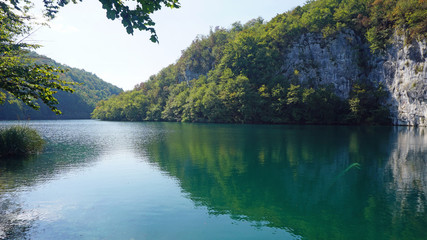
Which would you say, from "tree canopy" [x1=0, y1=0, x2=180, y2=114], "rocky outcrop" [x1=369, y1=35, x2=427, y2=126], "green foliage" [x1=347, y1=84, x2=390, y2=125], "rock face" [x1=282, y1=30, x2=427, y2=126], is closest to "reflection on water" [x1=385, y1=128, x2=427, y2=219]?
"tree canopy" [x1=0, y1=0, x2=180, y2=114]

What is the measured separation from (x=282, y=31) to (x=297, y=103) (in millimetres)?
29963

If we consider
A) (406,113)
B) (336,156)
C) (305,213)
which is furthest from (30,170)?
(406,113)

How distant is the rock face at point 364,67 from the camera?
193 ft

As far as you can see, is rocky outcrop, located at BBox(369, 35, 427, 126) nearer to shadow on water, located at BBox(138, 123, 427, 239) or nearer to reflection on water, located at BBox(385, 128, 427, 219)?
shadow on water, located at BBox(138, 123, 427, 239)

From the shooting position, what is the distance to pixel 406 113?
61.2 m

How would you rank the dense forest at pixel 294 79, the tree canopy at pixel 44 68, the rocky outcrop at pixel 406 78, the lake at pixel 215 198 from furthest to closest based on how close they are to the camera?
the dense forest at pixel 294 79 → the rocky outcrop at pixel 406 78 → the lake at pixel 215 198 → the tree canopy at pixel 44 68

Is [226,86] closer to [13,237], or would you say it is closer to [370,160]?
[370,160]

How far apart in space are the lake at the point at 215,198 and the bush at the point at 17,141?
1119mm

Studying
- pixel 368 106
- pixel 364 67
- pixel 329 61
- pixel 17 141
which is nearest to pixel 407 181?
pixel 17 141

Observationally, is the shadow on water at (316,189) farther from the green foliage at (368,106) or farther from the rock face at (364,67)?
the green foliage at (368,106)

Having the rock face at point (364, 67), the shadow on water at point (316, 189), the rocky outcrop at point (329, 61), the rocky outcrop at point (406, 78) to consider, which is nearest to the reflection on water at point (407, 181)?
the shadow on water at point (316, 189)

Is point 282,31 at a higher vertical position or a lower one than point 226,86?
higher

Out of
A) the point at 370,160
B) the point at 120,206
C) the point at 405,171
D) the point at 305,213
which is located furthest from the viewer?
the point at 370,160

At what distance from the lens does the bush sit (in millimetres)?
19141
